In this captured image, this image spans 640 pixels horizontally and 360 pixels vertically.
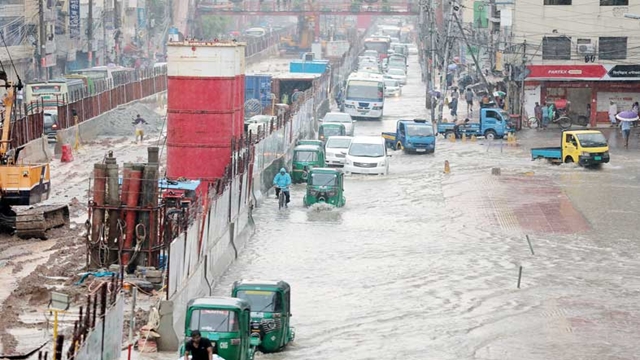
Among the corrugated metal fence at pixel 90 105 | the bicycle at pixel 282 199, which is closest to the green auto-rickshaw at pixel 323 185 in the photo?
the bicycle at pixel 282 199

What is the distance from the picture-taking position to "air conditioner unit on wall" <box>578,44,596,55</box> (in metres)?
70.2

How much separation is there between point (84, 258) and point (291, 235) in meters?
8.55

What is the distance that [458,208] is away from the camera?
45844 mm

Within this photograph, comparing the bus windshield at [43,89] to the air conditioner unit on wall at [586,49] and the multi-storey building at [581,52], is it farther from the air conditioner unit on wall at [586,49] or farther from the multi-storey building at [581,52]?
the air conditioner unit on wall at [586,49]

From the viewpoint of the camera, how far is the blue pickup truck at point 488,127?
6594 cm

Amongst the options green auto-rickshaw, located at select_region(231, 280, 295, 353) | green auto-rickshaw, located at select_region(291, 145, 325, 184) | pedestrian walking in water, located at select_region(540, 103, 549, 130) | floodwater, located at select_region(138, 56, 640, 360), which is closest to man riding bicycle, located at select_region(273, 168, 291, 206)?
floodwater, located at select_region(138, 56, 640, 360)

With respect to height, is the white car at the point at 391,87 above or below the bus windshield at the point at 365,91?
below

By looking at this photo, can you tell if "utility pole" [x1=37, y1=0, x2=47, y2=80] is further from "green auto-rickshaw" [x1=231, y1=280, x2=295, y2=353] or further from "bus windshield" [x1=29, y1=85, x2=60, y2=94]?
"green auto-rickshaw" [x1=231, y1=280, x2=295, y2=353]

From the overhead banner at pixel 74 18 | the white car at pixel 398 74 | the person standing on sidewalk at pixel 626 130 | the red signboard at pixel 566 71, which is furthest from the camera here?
the white car at pixel 398 74

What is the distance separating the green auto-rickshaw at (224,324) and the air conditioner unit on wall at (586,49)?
49.6 metres

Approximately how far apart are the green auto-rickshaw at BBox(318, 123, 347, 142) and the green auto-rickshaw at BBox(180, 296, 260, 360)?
1550 inches

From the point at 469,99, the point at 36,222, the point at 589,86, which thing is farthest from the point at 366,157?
the point at 469,99

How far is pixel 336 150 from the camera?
5462cm

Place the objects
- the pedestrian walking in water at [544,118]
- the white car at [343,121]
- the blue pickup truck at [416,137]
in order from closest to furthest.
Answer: the blue pickup truck at [416,137]
the white car at [343,121]
the pedestrian walking in water at [544,118]
